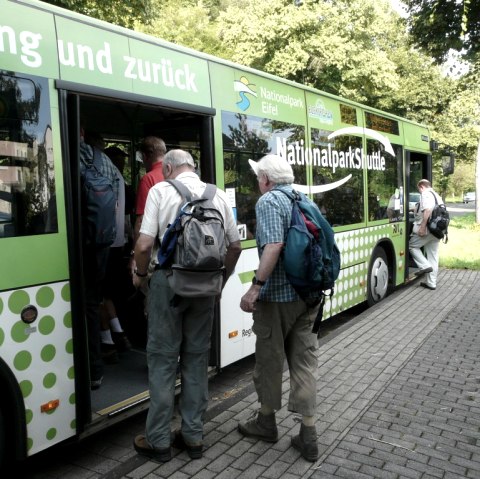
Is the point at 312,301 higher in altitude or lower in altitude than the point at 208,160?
lower

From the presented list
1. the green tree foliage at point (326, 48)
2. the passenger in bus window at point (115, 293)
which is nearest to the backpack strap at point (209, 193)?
the passenger in bus window at point (115, 293)

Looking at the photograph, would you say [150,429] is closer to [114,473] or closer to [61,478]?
[114,473]

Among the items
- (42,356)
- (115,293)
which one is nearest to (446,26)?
(115,293)

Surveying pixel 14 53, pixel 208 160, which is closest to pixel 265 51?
pixel 208 160

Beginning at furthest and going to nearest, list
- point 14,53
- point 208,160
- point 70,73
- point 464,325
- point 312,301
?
point 464,325 < point 208,160 < point 312,301 < point 70,73 < point 14,53

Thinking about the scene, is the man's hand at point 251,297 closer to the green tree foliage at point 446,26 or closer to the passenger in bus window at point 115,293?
the passenger in bus window at point 115,293

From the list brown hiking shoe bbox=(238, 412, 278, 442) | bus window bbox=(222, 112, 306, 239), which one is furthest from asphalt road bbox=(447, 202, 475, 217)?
brown hiking shoe bbox=(238, 412, 278, 442)

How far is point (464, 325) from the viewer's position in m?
7.02

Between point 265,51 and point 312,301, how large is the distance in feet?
65.4

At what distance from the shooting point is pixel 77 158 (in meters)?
3.28

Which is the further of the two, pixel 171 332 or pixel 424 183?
pixel 424 183

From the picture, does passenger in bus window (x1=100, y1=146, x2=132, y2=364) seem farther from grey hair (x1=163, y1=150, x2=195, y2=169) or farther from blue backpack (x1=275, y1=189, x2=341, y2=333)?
blue backpack (x1=275, y1=189, x2=341, y2=333)

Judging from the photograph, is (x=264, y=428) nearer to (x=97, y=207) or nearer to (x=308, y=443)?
(x=308, y=443)

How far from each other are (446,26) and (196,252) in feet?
30.7
